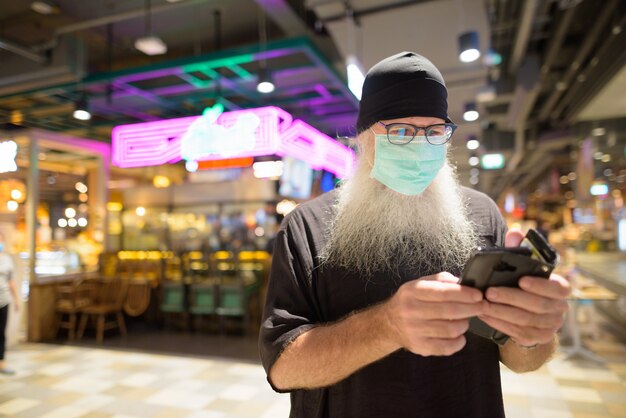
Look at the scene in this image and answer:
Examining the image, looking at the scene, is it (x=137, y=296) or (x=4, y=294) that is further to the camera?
(x=137, y=296)

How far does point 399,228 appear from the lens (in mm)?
1037

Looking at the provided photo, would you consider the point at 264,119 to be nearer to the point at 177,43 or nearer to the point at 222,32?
the point at 222,32

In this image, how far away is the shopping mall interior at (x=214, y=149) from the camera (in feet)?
14.1

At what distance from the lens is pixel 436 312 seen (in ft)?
2.12

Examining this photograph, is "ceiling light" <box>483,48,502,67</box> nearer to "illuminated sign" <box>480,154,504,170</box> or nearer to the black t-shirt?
"illuminated sign" <box>480,154,504,170</box>

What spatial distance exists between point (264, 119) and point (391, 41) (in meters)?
1.91

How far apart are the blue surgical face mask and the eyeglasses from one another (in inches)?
0.5

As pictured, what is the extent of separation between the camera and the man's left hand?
24.5 inches

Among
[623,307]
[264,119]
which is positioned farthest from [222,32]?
[623,307]

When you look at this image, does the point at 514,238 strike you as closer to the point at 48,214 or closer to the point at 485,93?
the point at 485,93

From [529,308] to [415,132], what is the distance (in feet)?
1.84

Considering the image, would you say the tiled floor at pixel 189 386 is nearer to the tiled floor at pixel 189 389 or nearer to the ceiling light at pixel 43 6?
the tiled floor at pixel 189 389


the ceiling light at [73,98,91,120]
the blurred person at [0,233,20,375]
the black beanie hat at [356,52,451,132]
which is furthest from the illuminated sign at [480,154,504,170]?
the black beanie hat at [356,52,451,132]

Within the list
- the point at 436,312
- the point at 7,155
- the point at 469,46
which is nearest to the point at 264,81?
the point at 469,46
